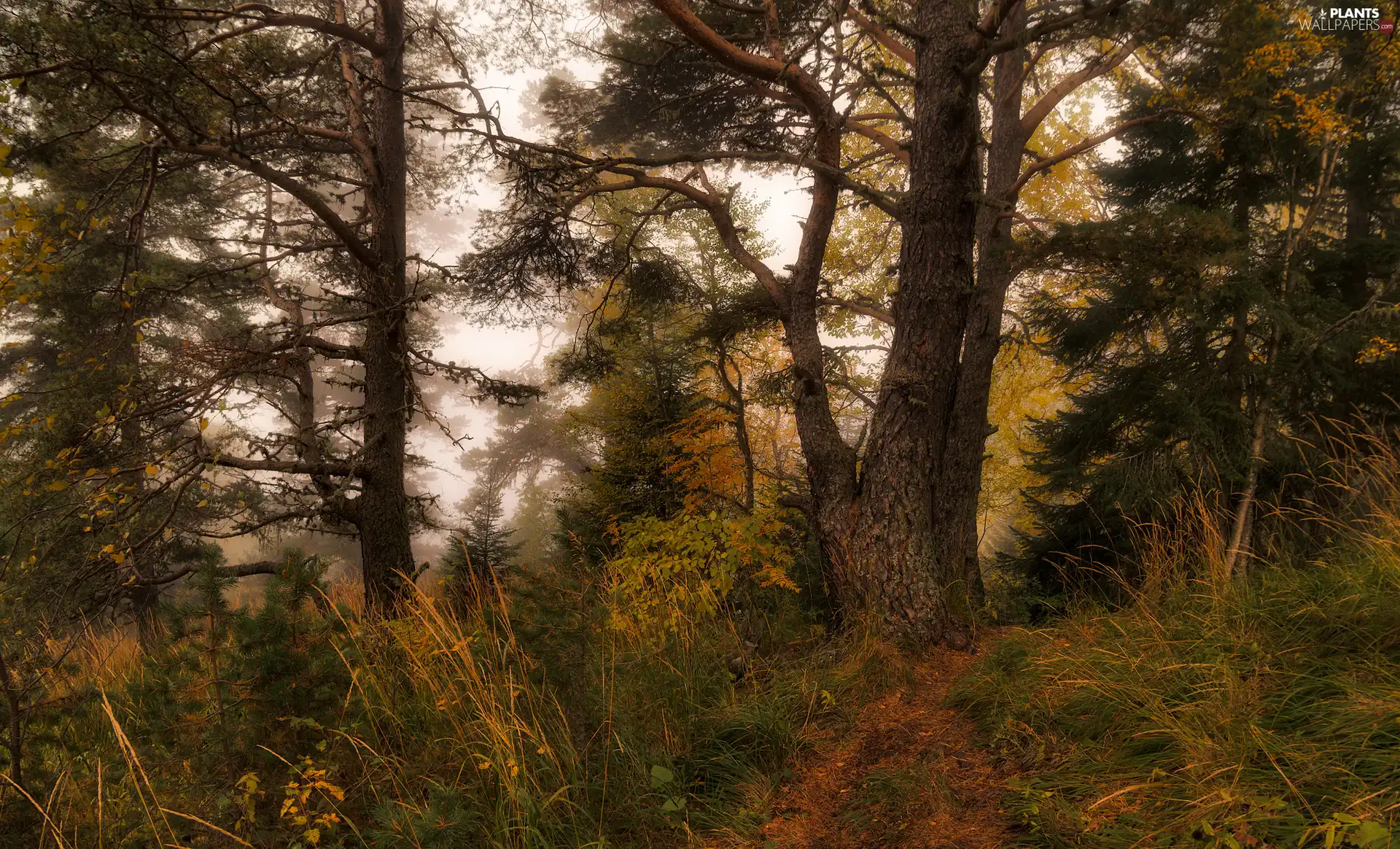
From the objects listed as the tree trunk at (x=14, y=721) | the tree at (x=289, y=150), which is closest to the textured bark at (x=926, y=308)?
the tree at (x=289, y=150)

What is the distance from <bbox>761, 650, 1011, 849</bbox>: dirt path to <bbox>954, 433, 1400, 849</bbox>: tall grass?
5.6 inches

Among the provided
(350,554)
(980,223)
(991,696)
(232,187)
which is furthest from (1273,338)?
(350,554)

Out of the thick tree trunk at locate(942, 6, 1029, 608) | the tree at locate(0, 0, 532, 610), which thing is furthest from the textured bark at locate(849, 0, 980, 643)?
the tree at locate(0, 0, 532, 610)

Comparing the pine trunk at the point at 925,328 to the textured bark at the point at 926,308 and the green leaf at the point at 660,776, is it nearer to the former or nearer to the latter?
the textured bark at the point at 926,308

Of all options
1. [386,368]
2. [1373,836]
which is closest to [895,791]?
[1373,836]

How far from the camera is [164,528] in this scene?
13.8ft

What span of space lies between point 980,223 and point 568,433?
10684 mm

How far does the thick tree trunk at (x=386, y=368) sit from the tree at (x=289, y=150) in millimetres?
16

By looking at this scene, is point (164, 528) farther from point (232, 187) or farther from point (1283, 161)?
point (1283, 161)

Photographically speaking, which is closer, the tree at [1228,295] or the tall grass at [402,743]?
the tall grass at [402,743]

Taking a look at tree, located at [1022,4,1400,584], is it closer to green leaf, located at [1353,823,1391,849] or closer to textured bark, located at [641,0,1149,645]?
textured bark, located at [641,0,1149,645]

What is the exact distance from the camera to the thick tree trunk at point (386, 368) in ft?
19.2

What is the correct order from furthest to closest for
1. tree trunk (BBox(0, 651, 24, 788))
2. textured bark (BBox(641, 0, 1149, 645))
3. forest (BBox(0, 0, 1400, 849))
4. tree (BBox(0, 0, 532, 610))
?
textured bark (BBox(641, 0, 1149, 645))
tree (BBox(0, 0, 532, 610))
forest (BBox(0, 0, 1400, 849))
tree trunk (BBox(0, 651, 24, 788))

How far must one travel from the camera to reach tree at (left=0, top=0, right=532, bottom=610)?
12.1ft
